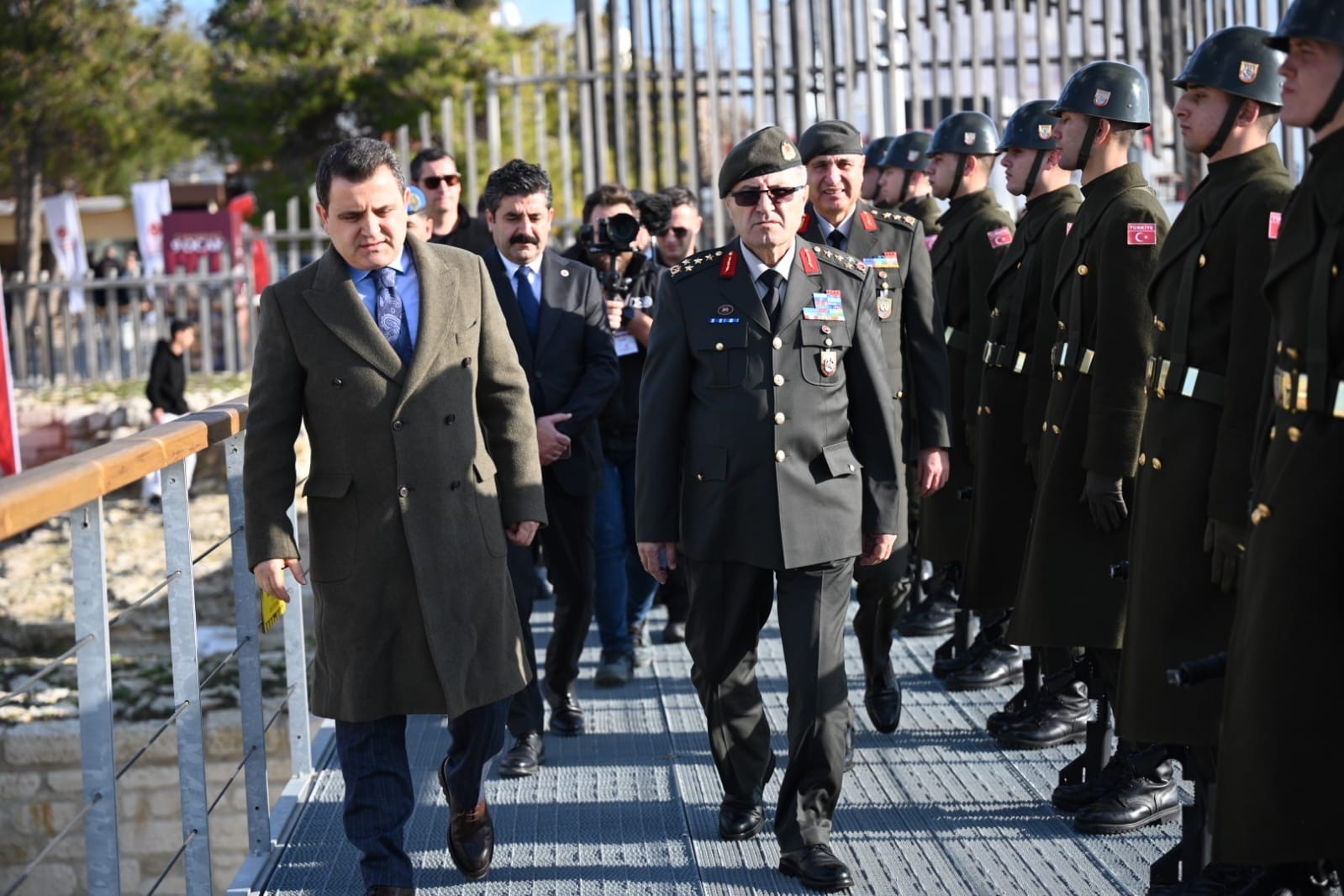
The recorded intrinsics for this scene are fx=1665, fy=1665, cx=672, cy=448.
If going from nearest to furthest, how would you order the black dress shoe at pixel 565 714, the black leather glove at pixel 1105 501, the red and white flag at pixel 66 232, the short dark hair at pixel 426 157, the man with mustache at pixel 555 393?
the black leather glove at pixel 1105 501 → the man with mustache at pixel 555 393 → the black dress shoe at pixel 565 714 → the short dark hair at pixel 426 157 → the red and white flag at pixel 66 232

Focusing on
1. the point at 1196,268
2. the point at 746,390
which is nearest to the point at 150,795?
the point at 746,390

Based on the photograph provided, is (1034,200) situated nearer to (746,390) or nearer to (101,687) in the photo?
(746,390)

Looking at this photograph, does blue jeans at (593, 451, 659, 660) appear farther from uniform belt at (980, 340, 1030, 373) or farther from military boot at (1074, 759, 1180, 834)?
military boot at (1074, 759, 1180, 834)

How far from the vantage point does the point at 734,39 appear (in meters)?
13.5

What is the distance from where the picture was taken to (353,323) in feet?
13.0

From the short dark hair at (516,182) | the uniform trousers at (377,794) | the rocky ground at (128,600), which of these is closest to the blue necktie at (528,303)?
the short dark hair at (516,182)

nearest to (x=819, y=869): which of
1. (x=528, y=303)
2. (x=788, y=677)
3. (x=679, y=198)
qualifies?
(x=788, y=677)

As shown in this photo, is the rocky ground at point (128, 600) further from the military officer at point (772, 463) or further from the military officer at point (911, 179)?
the military officer at point (772, 463)

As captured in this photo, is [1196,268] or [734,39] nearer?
[1196,268]

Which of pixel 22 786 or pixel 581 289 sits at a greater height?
pixel 581 289

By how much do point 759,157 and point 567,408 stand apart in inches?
63.3

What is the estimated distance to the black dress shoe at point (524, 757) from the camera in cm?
531

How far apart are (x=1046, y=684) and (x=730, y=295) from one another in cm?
181

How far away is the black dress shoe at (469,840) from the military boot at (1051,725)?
183 centimetres
